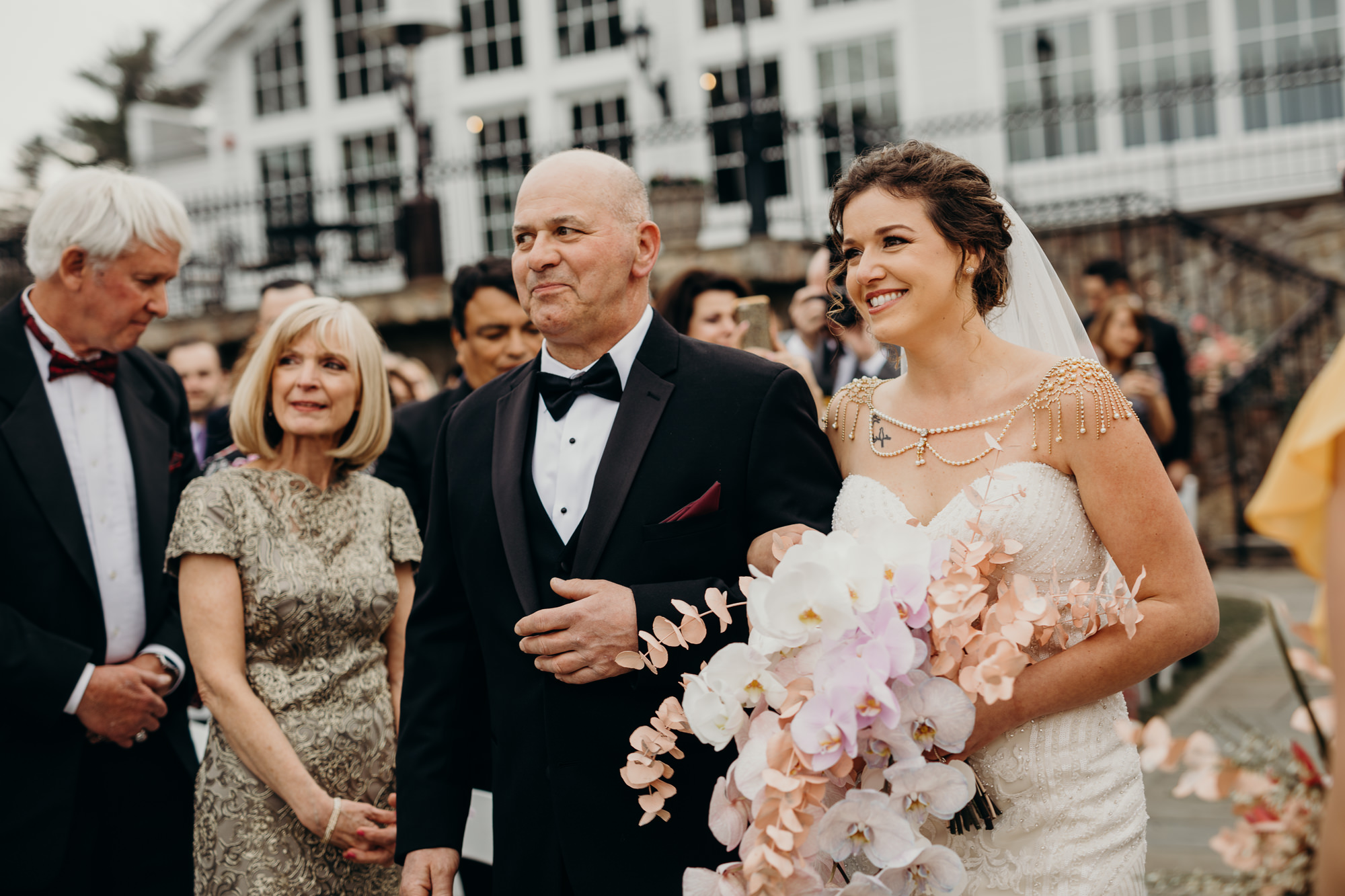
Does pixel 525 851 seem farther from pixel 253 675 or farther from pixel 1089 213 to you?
pixel 1089 213

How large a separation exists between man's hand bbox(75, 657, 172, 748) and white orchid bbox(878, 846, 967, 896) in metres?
2.12

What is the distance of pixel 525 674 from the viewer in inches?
94.5

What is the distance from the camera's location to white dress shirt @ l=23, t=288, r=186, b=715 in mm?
3105

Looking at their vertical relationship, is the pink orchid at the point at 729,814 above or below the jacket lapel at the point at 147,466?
below

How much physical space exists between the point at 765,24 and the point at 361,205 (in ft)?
23.0

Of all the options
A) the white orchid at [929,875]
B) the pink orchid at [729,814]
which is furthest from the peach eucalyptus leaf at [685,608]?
the white orchid at [929,875]

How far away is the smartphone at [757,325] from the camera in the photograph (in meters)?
3.91

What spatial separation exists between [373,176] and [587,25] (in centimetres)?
399

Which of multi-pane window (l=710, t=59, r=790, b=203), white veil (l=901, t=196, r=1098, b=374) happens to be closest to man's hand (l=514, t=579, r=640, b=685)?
white veil (l=901, t=196, r=1098, b=374)

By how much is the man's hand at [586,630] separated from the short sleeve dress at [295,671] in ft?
3.00

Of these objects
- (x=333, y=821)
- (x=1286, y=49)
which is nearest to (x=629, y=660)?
(x=333, y=821)

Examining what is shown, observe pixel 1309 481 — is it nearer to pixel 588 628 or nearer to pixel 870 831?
pixel 870 831

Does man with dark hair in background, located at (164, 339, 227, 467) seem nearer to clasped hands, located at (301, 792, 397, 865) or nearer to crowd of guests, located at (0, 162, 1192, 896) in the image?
crowd of guests, located at (0, 162, 1192, 896)

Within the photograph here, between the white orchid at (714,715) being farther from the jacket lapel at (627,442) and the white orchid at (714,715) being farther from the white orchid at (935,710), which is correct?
the jacket lapel at (627,442)
